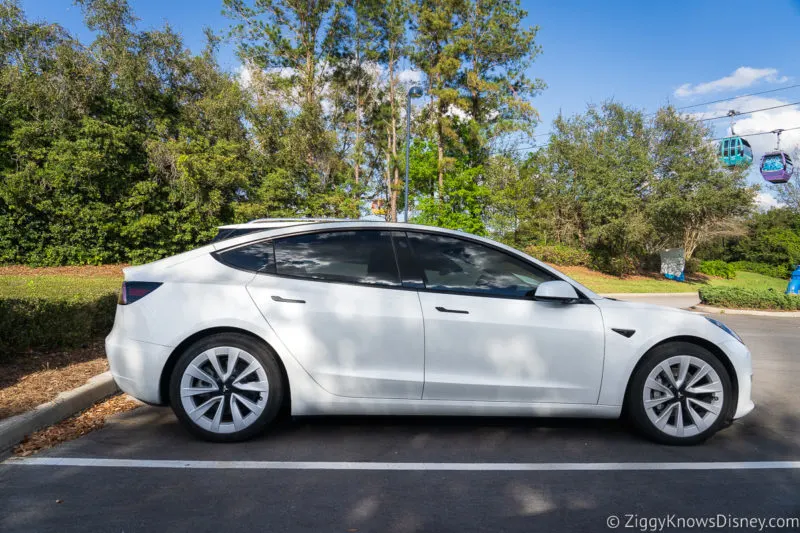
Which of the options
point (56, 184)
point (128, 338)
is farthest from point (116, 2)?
point (128, 338)

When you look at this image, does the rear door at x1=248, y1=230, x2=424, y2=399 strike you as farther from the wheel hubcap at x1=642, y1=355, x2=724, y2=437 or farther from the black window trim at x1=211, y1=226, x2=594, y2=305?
the wheel hubcap at x1=642, y1=355, x2=724, y2=437

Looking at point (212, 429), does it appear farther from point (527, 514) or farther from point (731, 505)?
point (731, 505)

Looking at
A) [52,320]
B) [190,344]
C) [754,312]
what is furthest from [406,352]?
[754,312]

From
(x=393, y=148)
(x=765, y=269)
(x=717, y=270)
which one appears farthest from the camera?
(x=765, y=269)

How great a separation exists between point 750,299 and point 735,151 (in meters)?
18.3

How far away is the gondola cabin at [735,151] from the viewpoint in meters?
29.7

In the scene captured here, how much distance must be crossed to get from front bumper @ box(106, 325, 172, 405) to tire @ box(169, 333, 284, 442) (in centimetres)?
13

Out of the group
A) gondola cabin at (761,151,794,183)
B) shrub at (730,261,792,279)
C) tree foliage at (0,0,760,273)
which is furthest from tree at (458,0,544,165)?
shrub at (730,261,792,279)

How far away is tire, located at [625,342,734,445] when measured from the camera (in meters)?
3.84

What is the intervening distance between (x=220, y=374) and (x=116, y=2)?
80.7 ft

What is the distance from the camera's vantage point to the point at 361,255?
4031mm

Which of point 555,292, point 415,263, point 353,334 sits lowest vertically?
point 353,334

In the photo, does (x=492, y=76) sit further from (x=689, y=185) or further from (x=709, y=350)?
(x=709, y=350)

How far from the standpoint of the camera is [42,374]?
5.16 meters
